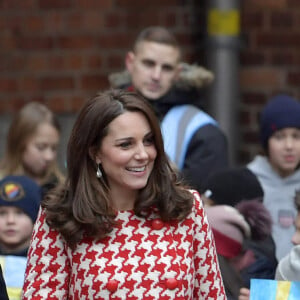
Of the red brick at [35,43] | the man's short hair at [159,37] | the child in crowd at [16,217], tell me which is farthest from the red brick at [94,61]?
the child in crowd at [16,217]

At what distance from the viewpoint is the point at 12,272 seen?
496 cm

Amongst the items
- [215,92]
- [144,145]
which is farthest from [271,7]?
[144,145]

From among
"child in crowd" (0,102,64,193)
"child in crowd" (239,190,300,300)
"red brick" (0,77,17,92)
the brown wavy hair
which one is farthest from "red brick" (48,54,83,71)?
the brown wavy hair

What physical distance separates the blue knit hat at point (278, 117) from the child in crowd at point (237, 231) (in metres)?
0.65

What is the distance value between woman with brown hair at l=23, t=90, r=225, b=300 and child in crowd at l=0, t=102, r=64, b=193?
220 cm

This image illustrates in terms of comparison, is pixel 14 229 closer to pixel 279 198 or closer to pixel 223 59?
pixel 279 198

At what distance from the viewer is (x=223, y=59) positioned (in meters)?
7.00

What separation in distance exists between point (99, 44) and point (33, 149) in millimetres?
1345

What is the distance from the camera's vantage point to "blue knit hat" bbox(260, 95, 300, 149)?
585 centimetres

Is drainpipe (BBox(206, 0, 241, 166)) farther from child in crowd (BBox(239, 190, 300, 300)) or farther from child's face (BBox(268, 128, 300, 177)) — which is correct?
child in crowd (BBox(239, 190, 300, 300))

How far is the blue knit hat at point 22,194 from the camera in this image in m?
5.46

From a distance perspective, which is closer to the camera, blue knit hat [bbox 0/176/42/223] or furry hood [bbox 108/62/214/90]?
blue knit hat [bbox 0/176/42/223]

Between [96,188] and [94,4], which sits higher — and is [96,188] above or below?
below

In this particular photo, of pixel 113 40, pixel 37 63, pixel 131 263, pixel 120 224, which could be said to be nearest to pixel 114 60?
pixel 113 40
